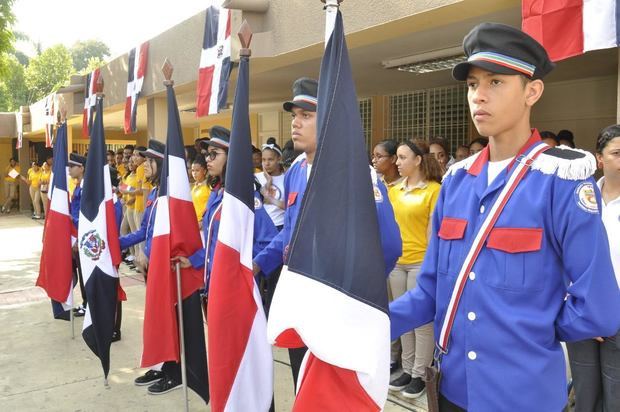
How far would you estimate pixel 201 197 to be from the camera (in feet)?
17.3

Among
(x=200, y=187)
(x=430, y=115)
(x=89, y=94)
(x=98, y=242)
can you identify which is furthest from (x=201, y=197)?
(x=89, y=94)

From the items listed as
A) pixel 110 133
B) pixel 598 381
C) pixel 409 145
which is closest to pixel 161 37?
pixel 409 145

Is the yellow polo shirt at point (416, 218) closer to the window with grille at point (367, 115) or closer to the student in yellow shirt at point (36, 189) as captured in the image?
the window with grille at point (367, 115)

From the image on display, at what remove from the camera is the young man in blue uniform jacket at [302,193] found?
2529mm

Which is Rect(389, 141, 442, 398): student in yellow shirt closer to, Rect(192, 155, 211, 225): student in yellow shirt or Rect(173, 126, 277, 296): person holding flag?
Rect(173, 126, 277, 296): person holding flag

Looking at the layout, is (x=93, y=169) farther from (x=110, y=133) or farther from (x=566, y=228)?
(x=110, y=133)

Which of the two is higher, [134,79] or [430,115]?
[134,79]

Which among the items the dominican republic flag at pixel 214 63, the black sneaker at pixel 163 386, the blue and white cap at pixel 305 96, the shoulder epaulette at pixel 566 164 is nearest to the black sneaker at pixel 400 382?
the black sneaker at pixel 163 386

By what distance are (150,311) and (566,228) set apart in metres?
2.83

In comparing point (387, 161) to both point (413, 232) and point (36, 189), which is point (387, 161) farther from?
point (36, 189)

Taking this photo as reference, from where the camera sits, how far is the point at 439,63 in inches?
264

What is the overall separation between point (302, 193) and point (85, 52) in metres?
83.7

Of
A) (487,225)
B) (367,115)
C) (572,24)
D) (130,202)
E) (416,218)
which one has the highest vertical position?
(367,115)

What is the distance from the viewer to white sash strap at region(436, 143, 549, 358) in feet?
5.19
